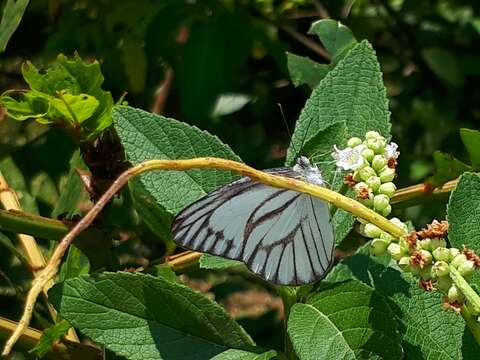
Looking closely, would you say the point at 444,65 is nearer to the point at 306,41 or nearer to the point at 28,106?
the point at 306,41

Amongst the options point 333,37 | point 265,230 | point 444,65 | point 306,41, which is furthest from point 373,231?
point 444,65

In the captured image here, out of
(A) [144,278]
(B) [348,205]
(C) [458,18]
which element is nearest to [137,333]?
(A) [144,278]

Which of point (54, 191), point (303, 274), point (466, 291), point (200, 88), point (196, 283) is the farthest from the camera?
point (196, 283)

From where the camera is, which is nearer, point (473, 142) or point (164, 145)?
point (164, 145)

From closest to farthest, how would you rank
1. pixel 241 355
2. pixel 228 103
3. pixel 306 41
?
pixel 241 355
pixel 228 103
pixel 306 41

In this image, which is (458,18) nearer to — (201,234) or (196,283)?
(196,283)

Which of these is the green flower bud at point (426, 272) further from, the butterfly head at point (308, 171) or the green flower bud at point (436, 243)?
the butterfly head at point (308, 171)

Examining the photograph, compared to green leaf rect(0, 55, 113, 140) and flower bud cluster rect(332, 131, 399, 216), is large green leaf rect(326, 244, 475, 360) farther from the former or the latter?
green leaf rect(0, 55, 113, 140)
